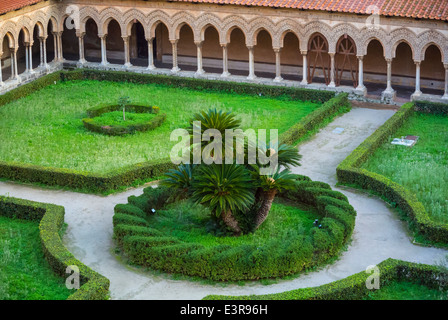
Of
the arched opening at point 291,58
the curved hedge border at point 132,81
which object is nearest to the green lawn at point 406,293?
the curved hedge border at point 132,81

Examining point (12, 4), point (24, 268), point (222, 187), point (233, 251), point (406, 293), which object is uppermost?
point (12, 4)

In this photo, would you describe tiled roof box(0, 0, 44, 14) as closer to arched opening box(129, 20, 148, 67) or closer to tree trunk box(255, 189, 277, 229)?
arched opening box(129, 20, 148, 67)

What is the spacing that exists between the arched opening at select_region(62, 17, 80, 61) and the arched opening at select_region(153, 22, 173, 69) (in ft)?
15.1

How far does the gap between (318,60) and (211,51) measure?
5861mm

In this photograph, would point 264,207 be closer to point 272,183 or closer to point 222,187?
point 272,183

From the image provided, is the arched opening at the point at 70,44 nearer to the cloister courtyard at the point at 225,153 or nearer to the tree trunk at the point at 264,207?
the cloister courtyard at the point at 225,153

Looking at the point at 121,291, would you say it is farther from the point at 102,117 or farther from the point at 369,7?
the point at 369,7

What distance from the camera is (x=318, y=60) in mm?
37781

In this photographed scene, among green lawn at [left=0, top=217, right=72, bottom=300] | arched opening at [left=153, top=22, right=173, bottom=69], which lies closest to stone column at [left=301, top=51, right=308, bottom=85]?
arched opening at [left=153, top=22, right=173, bottom=69]

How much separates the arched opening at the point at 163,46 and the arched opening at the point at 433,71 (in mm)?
12883

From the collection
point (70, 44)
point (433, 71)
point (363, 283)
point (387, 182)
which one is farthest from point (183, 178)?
point (70, 44)

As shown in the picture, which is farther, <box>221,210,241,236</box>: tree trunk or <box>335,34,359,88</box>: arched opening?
<box>335,34,359,88</box>: arched opening

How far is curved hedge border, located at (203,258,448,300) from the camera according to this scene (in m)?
17.0

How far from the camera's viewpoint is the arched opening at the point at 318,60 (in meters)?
35.2
